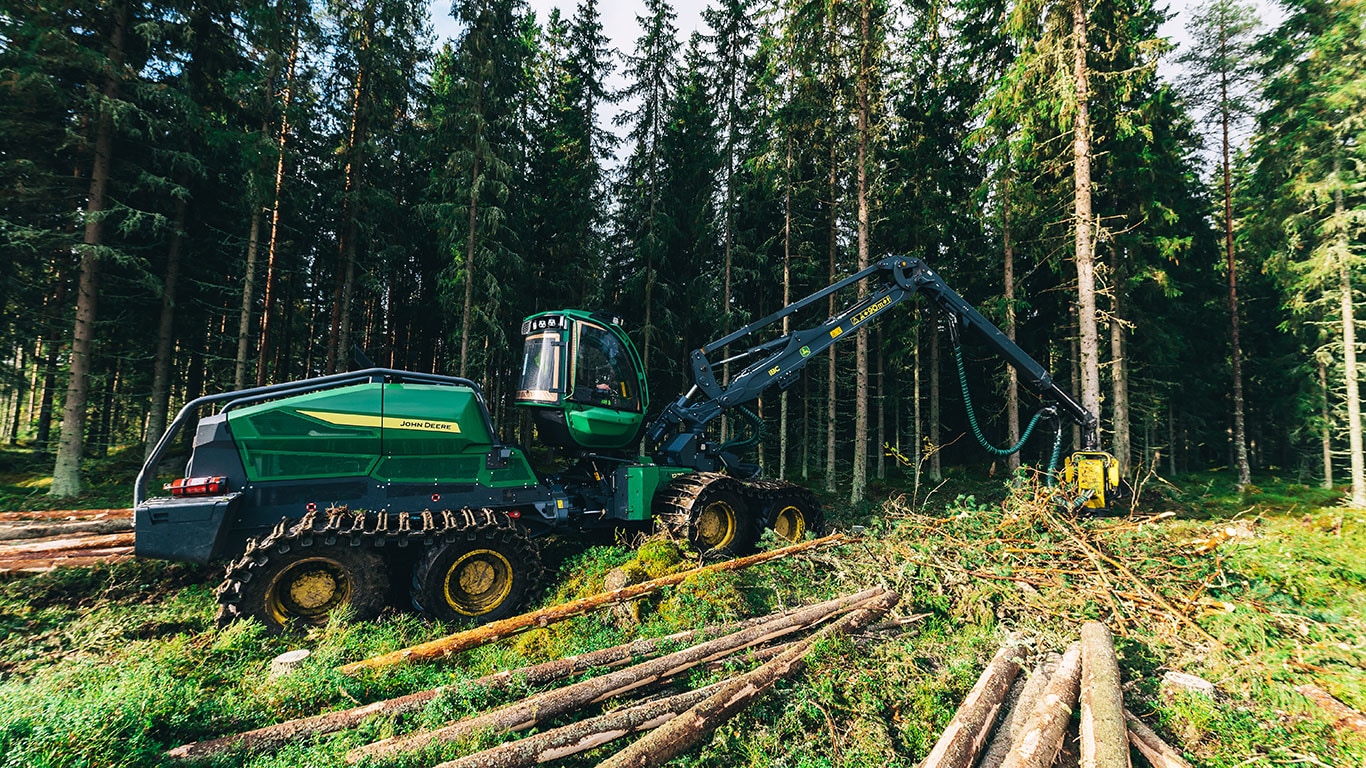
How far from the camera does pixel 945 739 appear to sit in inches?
139

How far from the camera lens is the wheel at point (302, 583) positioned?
199 inches

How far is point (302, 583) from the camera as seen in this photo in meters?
5.40

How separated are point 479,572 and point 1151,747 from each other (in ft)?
19.4

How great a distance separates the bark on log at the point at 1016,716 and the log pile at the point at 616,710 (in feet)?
4.73

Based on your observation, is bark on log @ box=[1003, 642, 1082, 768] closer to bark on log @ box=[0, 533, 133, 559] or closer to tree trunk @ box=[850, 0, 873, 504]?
tree trunk @ box=[850, 0, 873, 504]

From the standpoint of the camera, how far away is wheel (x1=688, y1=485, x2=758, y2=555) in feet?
26.2

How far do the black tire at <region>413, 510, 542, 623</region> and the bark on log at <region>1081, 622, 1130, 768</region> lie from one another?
5076 mm

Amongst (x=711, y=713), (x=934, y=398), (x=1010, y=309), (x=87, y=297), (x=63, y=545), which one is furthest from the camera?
(x=934, y=398)

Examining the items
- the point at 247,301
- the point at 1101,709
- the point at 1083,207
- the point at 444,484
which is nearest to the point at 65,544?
the point at 444,484

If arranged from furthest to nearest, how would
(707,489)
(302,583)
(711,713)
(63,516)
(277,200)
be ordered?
(277,200), (63,516), (707,489), (302,583), (711,713)

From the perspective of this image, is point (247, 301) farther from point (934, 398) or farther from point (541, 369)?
point (934, 398)

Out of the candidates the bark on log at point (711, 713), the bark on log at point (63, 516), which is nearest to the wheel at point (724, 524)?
the bark on log at point (711, 713)

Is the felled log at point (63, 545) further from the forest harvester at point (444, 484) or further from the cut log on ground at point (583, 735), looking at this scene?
the cut log on ground at point (583, 735)

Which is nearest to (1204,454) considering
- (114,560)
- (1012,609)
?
(1012,609)
